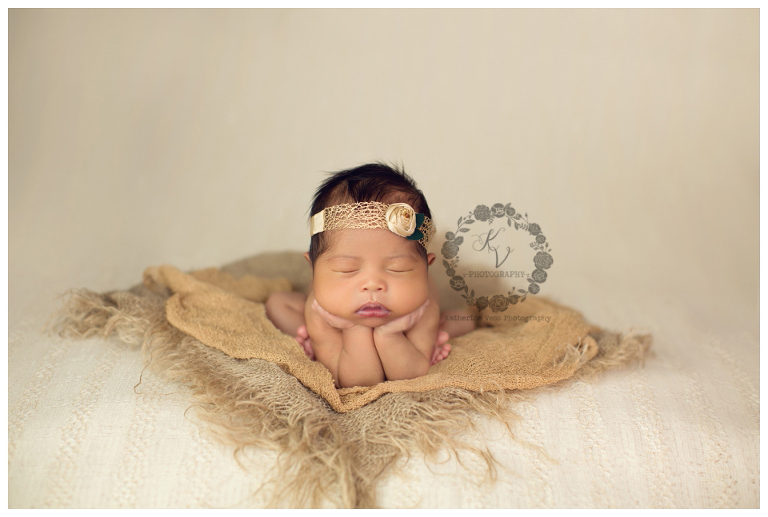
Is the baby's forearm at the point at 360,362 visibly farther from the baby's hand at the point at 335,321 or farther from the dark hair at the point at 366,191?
the dark hair at the point at 366,191

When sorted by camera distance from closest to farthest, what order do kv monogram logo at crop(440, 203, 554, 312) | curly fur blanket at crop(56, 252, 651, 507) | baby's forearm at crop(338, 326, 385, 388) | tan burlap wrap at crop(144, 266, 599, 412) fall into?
curly fur blanket at crop(56, 252, 651, 507) < tan burlap wrap at crop(144, 266, 599, 412) < baby's forearm at crop(338, 326, 385, 388) < kv monogram logo at crop(440, 203, 554, 312)

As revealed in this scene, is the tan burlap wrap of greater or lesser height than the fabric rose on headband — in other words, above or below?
below

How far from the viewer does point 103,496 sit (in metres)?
1.19

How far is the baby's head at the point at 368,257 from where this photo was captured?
1551mm

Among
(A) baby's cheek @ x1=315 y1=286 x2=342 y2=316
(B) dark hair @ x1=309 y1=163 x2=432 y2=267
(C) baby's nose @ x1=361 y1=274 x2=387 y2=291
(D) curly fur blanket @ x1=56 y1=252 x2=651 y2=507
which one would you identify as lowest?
(D) curly fur blanket @ x1=56 y1=252 x2=651 y2=507

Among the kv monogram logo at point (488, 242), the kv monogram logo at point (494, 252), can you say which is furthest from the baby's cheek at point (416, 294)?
the kv monogram logo at point (488, 242)

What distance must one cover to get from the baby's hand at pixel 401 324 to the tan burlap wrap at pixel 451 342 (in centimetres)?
15

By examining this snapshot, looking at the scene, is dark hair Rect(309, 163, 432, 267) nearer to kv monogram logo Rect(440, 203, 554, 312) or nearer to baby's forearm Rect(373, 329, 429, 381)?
baby's forearm Rect(373, 329, 429, 381)

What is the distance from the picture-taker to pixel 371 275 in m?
1.54

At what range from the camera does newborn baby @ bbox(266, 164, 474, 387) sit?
1555 mm

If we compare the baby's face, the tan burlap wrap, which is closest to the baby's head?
the baby's face

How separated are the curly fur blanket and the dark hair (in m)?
0.34

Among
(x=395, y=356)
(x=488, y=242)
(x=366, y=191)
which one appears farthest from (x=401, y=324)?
(x=488, y=242)

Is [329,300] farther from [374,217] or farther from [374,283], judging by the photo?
[374,217]
